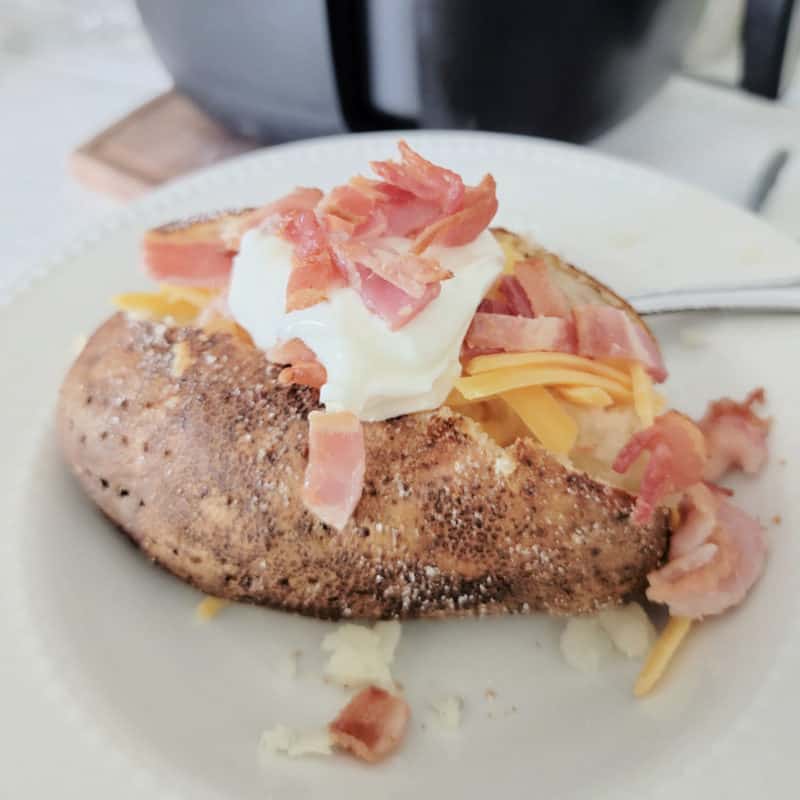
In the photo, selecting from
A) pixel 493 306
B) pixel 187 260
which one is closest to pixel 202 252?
pixel 187 260

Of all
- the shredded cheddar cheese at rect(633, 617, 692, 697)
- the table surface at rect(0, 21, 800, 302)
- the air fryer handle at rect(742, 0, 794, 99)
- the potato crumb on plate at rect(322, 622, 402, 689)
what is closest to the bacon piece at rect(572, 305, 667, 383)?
the shredded cheddar cheese at rect(633, 617, 692, 697)

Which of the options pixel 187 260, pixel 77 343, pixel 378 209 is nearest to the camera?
pixel 378 209

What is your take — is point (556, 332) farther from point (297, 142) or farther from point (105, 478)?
point (297, 142)

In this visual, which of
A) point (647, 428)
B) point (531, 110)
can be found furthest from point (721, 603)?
point (531, 110)

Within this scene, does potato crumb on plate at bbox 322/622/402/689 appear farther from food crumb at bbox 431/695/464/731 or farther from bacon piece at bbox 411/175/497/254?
bacon piece at bbox 411/175/497/254

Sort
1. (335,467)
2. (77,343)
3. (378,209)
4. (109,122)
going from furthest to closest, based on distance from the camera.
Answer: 1. (109,122)
2. (77,343)
3. (378,209)
4. (335,467)

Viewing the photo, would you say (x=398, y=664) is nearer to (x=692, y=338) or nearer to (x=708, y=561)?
(x=708, y=561)
